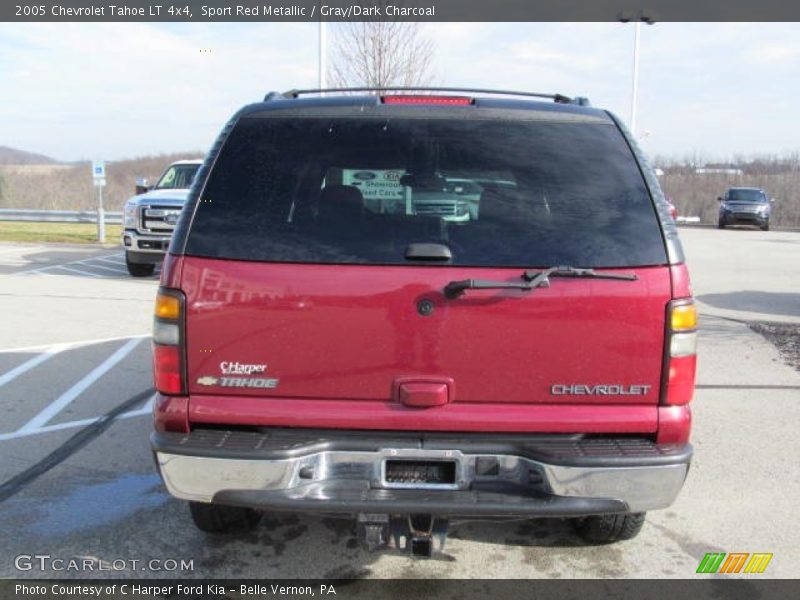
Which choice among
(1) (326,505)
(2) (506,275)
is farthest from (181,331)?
(2) (506,275)

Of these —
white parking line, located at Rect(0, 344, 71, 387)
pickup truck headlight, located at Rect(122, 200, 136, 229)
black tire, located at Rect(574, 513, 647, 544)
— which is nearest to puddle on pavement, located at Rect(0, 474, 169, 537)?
black tire, located at Rect(574, 513, 647, 544)

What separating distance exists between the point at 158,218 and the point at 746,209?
26812 mm

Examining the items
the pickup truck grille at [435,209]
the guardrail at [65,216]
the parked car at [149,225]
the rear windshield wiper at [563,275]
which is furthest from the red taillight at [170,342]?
the guardrail at [65,216]

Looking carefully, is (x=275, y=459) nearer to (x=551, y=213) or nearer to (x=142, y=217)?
(x=551, y=213)

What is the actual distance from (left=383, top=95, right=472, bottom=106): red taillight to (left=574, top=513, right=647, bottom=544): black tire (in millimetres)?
1928

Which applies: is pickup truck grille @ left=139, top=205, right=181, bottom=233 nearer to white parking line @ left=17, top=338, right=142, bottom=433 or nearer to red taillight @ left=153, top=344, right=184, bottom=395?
white parking line @ left=17, top=338, right=142, bottom=433

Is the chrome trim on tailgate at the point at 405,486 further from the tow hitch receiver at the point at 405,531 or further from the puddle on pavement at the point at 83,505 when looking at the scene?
the puddle on pavement at the point at 83,505

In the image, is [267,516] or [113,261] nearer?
[267,516]

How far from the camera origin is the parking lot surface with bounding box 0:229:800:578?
3.29m

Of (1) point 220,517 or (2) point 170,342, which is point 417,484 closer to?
(2) point 170,342

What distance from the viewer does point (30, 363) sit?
6.74m

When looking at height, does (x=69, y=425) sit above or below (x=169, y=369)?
below

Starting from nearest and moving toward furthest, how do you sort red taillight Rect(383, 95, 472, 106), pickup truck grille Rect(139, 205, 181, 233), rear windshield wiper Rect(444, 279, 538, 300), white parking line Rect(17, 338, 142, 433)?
rear windshield wiper Rect(444, 279, 538, 300) → red taillight Rect(383, 95, 472, 106) → white parking line Rect(17, 338, 142, 433) → pickup truck grille Rect(139, 205, 181, 233)

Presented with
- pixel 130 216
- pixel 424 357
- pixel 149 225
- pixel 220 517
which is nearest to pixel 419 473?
pixel 424 357
